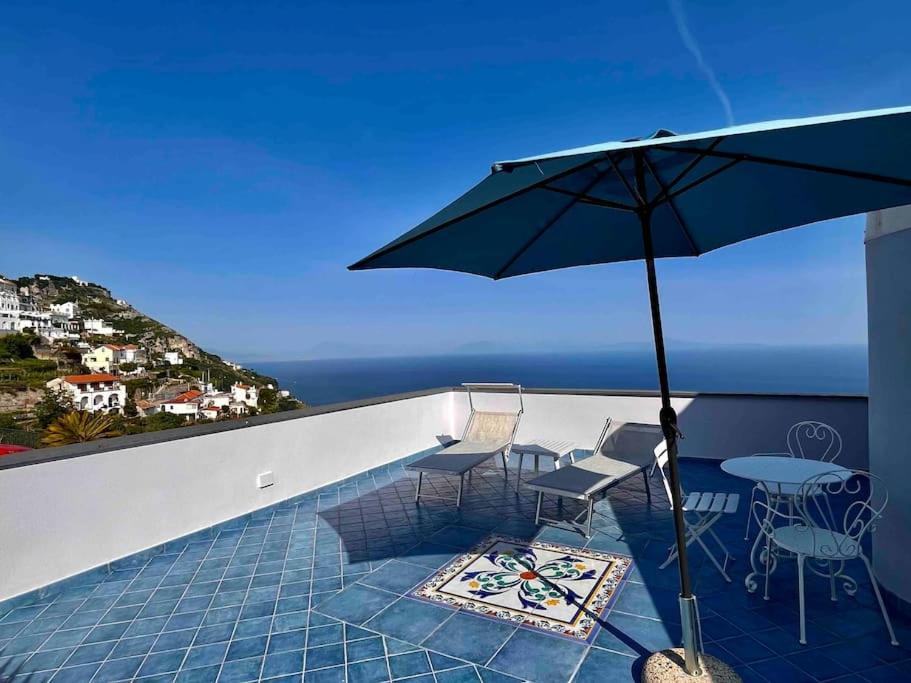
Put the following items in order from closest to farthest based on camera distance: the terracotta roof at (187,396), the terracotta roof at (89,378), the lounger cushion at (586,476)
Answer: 1. the lounger cushion at (586,476)
2. the terracotta roof at (187,396)
3. the terracotta roof at (89,378)

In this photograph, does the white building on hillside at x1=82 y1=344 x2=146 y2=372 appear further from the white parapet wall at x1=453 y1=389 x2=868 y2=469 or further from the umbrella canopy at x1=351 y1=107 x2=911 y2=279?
the umbrella canopy at x1=351 y1=107 x2=911 y2=279

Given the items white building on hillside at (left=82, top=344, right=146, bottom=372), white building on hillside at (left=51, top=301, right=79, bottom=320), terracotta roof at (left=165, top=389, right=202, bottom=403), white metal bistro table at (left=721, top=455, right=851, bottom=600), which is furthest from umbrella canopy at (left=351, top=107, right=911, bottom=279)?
white building on hillside at (left=51, top=301, right=79, bottom=320)

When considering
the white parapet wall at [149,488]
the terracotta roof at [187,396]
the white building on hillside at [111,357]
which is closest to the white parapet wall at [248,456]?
the white parapet wall at [149,488]

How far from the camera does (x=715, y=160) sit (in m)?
2.04

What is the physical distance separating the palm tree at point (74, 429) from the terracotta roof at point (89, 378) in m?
16.3

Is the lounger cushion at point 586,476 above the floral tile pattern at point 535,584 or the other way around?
above

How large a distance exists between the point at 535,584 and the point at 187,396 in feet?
62.2

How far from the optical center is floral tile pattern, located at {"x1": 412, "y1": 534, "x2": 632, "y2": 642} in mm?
2863

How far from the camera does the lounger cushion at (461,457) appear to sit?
495 cm

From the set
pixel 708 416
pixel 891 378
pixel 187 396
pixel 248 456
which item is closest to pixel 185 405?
pixel 187 396

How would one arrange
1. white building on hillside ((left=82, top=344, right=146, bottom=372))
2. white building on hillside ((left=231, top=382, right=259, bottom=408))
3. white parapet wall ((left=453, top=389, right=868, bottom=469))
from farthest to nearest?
white building on hillside ((left=82, top=344, right=146, bottom=372)), white building on hillside ((left=231, top=382, right=259, bottom=408)), white parapet wall ((left=453, top=389, right=868, bottom=469))

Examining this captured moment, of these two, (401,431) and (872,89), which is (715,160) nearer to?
(401,431)

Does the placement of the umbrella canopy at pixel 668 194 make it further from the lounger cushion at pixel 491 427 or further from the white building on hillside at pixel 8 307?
the white building on hillside at pixel 8 307

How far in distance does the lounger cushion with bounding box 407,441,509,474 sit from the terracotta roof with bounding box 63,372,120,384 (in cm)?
2054
